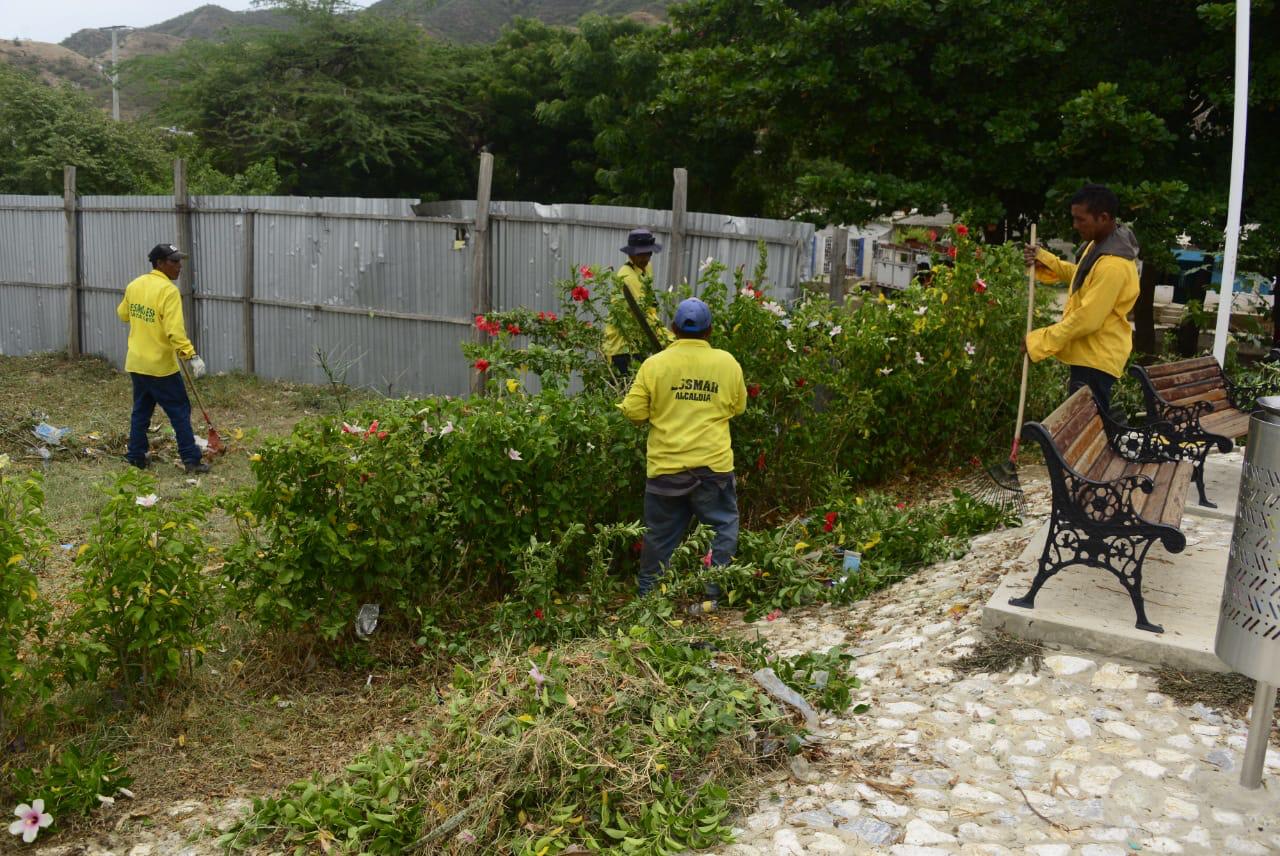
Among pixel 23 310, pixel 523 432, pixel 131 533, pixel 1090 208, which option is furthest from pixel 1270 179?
pixel 23 310

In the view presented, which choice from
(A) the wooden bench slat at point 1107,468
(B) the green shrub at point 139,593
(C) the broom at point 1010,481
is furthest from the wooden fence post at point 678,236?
(B) the green shrub at point 139,593

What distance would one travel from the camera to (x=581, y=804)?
3.43m

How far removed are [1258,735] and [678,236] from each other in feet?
20.8

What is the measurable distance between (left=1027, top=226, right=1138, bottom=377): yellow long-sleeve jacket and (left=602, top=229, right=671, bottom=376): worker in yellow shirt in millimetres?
2029

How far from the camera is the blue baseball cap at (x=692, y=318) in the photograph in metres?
5.16

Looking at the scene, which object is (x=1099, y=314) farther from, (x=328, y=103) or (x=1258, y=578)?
(x=328, y=103)

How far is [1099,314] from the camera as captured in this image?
5.40 meters

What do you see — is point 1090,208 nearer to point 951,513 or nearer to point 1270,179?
point 951,513

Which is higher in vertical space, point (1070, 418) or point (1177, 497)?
point (1070, 418)

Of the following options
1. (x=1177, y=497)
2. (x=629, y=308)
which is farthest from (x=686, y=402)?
(x=1177, y=497)

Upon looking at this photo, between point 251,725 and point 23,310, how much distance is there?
12.1 meters

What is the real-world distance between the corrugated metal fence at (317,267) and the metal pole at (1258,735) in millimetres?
5721

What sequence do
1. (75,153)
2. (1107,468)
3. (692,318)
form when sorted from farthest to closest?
(75,153) → (1107,468) → (692,318)

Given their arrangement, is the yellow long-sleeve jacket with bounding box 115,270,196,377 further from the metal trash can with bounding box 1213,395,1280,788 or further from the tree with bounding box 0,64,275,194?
the tree with bounding box 0,64,275,194
